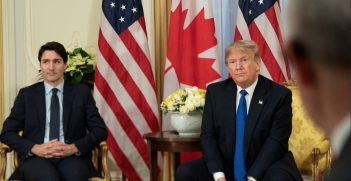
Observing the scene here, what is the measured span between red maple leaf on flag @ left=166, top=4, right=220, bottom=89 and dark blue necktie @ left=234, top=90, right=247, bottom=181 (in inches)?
46.9

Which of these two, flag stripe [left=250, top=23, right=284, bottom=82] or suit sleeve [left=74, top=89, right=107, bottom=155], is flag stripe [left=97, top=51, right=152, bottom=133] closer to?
suit sleeve [left=74, top=89, right=107, bottom=155]

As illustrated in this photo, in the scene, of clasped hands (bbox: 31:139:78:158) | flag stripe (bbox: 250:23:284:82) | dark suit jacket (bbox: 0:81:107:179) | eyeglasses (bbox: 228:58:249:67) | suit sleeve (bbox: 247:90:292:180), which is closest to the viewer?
suit sleeve (bbox: 247:90:292:180)

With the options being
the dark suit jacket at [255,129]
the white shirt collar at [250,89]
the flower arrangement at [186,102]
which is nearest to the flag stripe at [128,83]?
the flower arrangement at [186,102]

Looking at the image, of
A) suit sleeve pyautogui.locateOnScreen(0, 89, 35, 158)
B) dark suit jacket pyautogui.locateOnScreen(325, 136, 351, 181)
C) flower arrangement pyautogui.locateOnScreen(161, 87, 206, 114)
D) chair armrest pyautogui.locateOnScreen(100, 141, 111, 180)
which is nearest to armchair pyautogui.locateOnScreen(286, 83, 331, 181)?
flower arrangement pyautogui.locateOnScreen(161, 87, 206, 114)

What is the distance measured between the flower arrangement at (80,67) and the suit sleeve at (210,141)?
5.22 feet

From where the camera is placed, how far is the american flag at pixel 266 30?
4.65m

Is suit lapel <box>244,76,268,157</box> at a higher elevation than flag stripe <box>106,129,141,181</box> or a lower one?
higher

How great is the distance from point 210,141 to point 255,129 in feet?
1.03

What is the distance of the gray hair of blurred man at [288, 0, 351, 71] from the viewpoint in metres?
0.54

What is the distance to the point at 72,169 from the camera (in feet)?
12.6

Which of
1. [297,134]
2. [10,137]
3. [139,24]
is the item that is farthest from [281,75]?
[10,137]

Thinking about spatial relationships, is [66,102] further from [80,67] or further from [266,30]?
[266,30]

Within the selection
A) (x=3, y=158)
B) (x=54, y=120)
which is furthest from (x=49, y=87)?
(x=3, y=158)

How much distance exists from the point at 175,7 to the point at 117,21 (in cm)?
53
